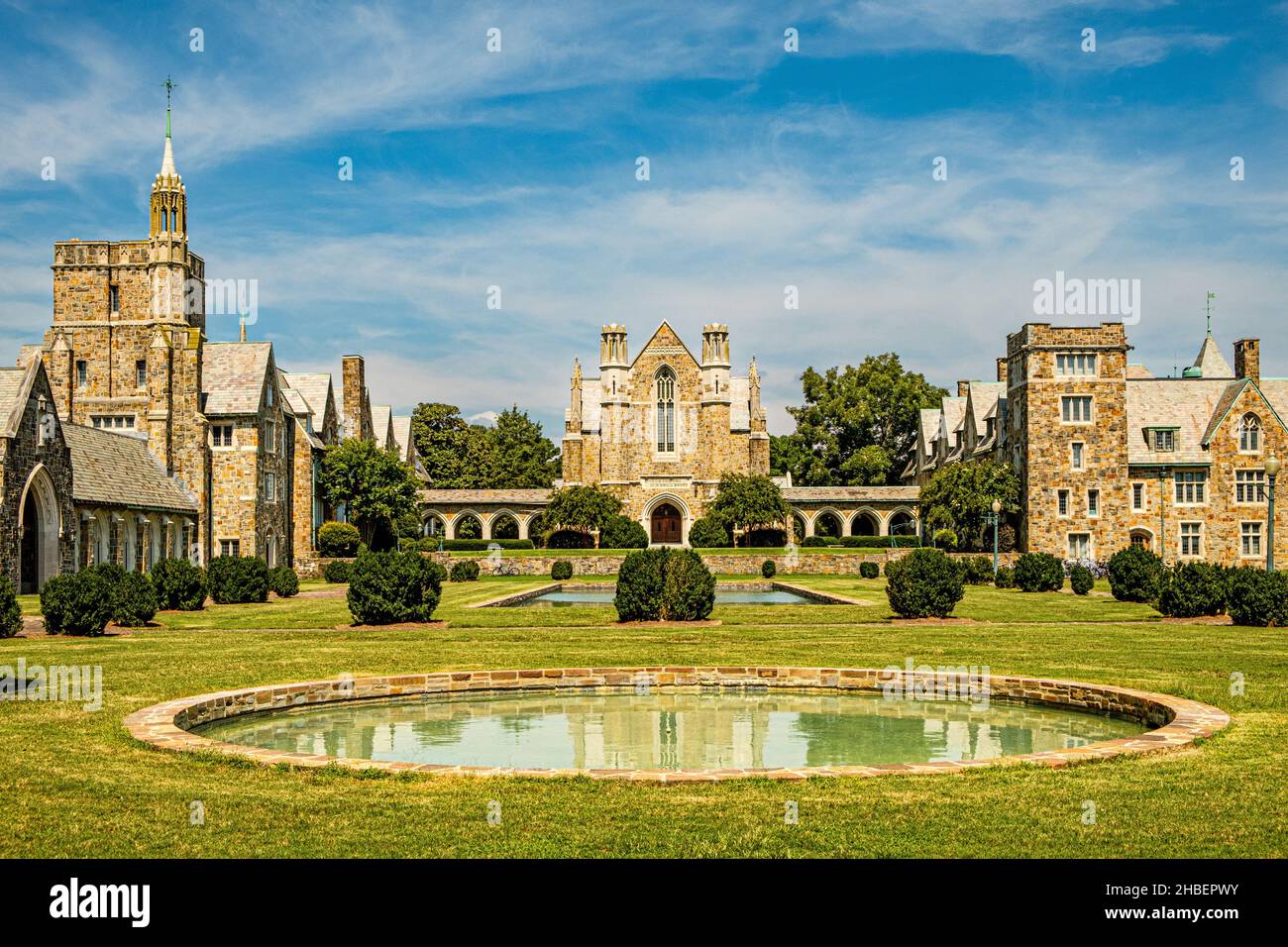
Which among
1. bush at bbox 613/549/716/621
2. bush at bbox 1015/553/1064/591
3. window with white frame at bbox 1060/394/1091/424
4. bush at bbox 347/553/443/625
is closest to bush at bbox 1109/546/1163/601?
bush at bbox 1015/553/1064/591

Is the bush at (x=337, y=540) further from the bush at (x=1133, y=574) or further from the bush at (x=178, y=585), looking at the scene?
the bush at (x=1133, y=574)

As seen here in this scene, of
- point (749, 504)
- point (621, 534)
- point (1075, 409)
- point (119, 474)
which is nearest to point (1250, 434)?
point (1075, 409)

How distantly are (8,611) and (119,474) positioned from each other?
2293 centimetres

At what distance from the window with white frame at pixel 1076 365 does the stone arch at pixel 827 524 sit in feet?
70.3

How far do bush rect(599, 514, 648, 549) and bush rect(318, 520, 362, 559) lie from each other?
16.4 meters

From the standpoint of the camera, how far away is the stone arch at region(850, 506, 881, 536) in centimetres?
7356

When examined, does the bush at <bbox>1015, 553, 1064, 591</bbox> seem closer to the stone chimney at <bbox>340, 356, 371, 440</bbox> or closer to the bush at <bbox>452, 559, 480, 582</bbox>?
the bush at <bbox>452, 559, 480, 582</bbox>

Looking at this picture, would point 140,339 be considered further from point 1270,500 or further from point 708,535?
point 1270,500

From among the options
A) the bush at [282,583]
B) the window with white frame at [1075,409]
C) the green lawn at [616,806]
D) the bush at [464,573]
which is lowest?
the bush at [464,573]

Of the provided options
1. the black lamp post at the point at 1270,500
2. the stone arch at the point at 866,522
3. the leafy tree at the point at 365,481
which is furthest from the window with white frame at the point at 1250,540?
the leafy tree at the point at 365,481

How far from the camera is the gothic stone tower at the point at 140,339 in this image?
48.8 metres

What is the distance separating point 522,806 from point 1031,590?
33719 mm

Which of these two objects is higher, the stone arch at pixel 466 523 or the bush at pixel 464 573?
the stone arch at pixel 466 523
